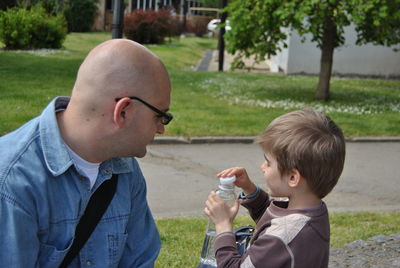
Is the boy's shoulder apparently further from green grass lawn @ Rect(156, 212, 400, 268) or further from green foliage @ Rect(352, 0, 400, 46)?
green foliage @ Rect(352, 0, 400, 46)

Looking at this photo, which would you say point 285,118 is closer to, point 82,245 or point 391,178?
point 82,245

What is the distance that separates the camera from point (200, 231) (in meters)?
5.20

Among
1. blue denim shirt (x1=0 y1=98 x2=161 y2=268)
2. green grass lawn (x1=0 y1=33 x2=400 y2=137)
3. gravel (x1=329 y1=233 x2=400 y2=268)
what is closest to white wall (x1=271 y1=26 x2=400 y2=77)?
green grass lawn (x1=0 y1=33 x2=400 y2=137)

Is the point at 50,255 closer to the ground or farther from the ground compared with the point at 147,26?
closer to the ground

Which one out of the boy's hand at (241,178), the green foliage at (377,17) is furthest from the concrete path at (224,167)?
the green foliage at (377,17)

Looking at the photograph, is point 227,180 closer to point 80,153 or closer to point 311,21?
point 80,153

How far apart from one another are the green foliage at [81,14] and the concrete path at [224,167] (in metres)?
27.9

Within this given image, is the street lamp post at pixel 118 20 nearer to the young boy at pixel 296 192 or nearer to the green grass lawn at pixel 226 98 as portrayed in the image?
→ the green grass lawn at pixel 226 98

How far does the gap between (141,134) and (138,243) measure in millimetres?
614

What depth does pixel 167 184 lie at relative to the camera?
6.97m

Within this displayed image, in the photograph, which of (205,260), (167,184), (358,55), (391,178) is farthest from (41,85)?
(358,55)

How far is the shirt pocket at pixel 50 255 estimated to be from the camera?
7.39 feet

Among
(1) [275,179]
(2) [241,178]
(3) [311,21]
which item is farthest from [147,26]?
(1) [275,179]

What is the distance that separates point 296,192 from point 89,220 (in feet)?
3.08
